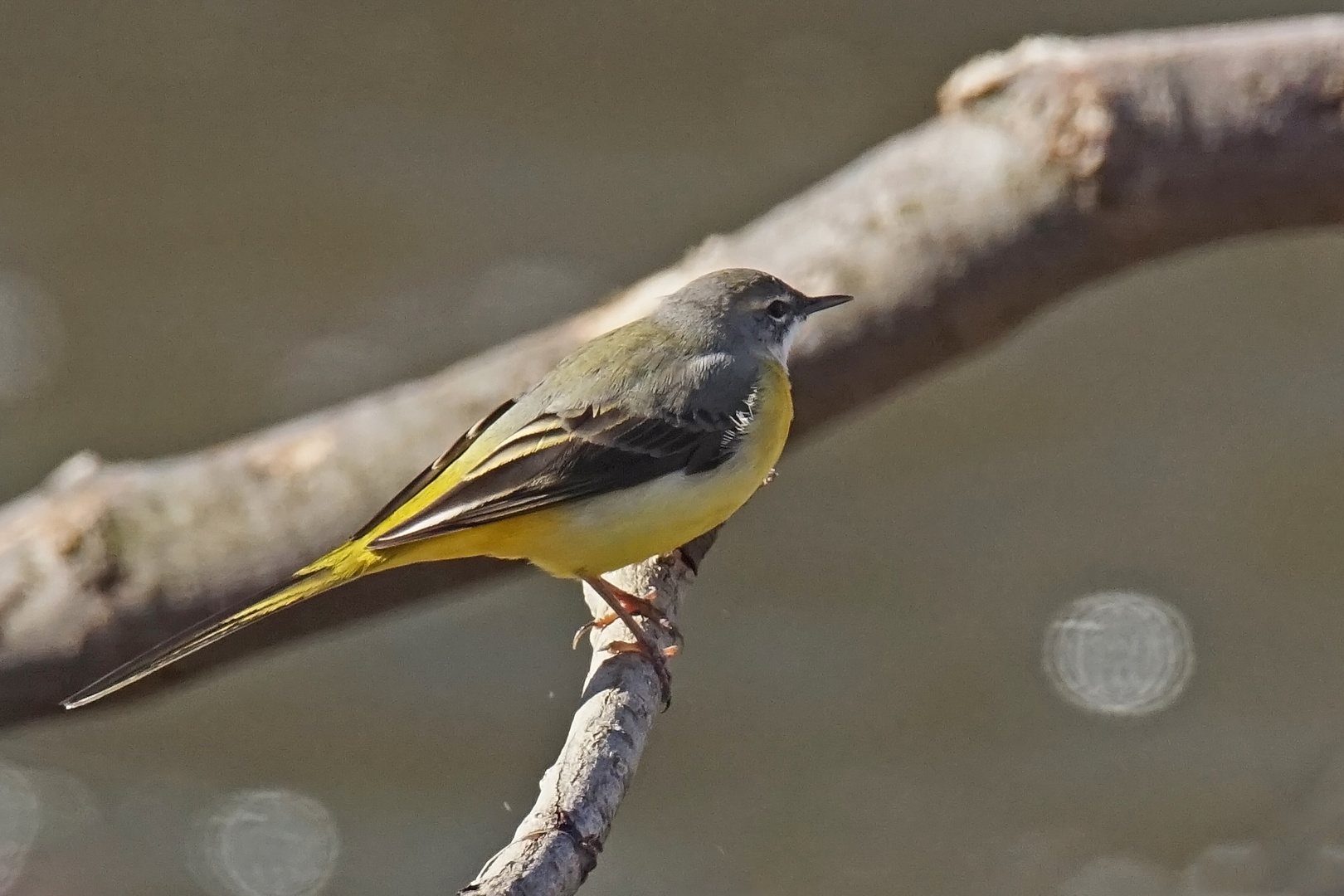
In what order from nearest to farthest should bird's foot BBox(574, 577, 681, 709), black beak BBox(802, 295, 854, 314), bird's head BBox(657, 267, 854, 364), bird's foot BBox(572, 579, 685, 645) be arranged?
bird's foot BBox(574, 577, 681, 709) < bird's foot BBox(572, 579, 685, 645) < bird's head BBox(657, 267, 854, 364) < black beak BBox(802, 295, 854, 314)

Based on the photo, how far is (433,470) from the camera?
4.64 m

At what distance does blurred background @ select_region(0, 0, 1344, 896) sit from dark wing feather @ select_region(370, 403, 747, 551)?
133 inches

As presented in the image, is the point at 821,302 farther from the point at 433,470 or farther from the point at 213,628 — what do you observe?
the point at 213,628

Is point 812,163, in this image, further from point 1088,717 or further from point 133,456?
point 133,456

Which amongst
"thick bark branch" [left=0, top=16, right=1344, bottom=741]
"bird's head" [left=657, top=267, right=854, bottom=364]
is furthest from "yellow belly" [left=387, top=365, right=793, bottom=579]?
"thick bark branch" [left=0, top=16, right=1344, bottom=741]

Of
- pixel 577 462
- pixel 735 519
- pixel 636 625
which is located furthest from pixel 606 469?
pixel 735 519

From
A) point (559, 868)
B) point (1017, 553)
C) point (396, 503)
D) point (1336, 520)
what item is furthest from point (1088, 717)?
point (559, 868)

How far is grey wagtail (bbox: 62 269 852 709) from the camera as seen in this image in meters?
4.20

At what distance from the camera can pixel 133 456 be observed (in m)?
8.23

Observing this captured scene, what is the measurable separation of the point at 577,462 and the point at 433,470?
425 millimetres

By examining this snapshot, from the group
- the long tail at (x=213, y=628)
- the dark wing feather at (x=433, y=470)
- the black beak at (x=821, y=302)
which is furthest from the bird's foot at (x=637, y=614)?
the black beak at (x=821, y=302)

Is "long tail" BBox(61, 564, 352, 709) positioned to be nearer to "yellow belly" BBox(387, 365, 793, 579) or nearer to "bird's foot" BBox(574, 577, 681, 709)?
"yellow belly" BBox(387, 365, 793, 579)

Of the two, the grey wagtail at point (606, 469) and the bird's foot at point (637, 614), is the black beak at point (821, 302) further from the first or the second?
the bird's foot at point (637, 614)

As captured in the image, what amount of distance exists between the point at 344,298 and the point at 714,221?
1.88 metres
